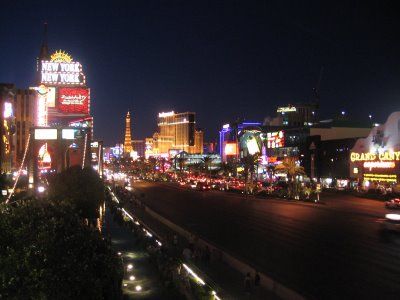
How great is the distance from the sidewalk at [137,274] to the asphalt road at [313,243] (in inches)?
201

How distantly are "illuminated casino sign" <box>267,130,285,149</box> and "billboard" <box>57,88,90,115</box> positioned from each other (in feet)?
161

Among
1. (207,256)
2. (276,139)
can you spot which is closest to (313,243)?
(207,256)

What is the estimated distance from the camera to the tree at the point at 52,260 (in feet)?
23.5

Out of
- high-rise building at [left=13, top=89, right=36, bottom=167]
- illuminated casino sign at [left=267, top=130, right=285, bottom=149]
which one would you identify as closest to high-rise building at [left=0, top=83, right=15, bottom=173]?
high-rise building at [left=13, top=89, right=36, bottom=167]

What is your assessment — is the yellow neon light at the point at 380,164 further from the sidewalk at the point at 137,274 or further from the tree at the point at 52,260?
the tree at the point at 52,260

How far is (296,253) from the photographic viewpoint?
28.6 metres

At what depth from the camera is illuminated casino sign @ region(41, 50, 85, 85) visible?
80.9 m

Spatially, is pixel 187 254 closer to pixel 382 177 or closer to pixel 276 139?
pixel 382 177

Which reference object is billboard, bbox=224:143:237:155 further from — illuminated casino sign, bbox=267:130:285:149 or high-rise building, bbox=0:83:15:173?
high-rise building, bbox=0:83:15:173

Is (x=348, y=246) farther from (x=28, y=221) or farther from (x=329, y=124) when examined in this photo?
(x=329, y=124)

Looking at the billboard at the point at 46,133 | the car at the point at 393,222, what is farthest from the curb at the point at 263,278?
the billboard at the point at 46,133

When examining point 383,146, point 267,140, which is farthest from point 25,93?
point 383,146

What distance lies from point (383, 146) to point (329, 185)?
73.4 feet

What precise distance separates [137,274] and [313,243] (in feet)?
40.8
